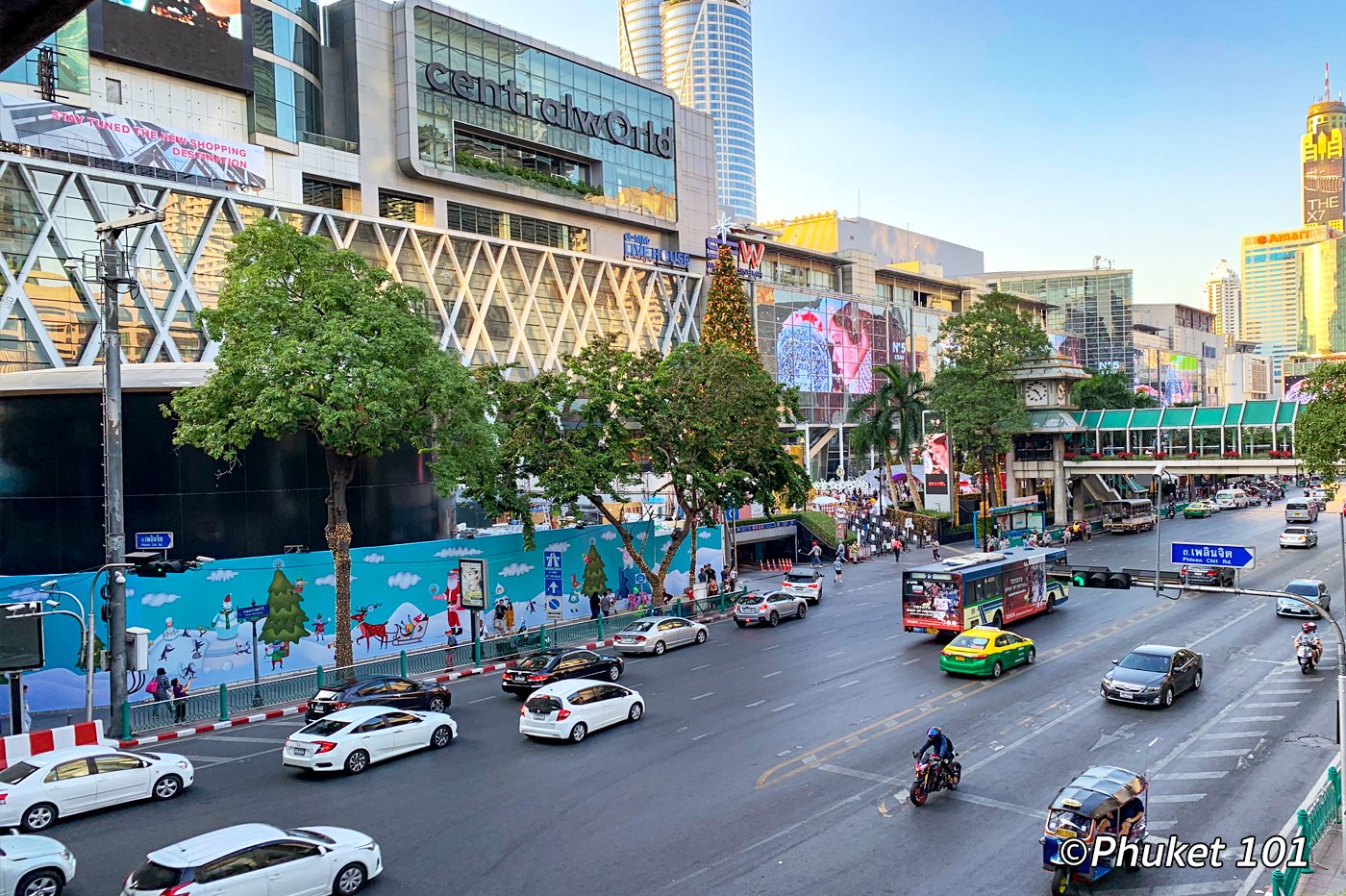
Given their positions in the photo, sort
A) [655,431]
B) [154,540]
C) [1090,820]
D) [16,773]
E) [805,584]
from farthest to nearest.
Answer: [805,584] < [655,431] < [154,540] < [16,773] < [1090,820]

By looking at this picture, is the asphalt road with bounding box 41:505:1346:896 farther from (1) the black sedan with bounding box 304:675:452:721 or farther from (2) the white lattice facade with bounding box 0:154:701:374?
(2) the white lattice facade with bounding box 0:154:701:374

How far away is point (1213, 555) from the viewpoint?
21.0 m

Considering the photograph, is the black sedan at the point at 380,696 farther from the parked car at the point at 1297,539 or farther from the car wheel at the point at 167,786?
the parked car at the point at 1297,539

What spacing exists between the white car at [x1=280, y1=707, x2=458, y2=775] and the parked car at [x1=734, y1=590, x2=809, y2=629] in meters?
19.6

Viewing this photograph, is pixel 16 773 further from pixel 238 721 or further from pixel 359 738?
pixel 238 721

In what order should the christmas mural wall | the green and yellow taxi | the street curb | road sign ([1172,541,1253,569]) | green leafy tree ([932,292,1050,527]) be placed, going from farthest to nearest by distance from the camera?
green leafy tree ([932,292,1050,527])
the green and yellow taxi
the christmas mural wall
the street curb
road sign ([1172,541,1253,569])

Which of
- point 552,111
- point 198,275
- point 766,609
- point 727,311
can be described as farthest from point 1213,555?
point 552,111

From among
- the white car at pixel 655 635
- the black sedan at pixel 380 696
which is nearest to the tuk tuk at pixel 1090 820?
the black sedan at pixel 380 696

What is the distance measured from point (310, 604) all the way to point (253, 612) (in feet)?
6.37

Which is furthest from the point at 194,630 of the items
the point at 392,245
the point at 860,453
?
the point at 860,453

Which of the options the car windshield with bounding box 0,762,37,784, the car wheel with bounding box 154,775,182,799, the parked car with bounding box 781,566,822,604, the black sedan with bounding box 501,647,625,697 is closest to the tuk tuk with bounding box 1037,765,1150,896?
the black sedan with bounding box 501,647,625,697

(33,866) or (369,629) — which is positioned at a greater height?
(33,866)

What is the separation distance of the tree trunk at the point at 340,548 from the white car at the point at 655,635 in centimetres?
972

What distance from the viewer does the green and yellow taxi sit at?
94.8 ft
